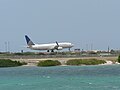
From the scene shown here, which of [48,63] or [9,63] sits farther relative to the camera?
[9,63]

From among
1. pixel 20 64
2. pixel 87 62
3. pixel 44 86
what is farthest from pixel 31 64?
pixel 44 86

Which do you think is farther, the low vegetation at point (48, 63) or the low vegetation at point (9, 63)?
the low vegetation at point (9, 63)

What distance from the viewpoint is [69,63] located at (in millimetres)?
141750

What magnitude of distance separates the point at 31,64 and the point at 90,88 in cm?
7568

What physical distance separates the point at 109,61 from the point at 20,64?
2560cm

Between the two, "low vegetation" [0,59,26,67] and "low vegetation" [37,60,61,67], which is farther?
"low vegetation" [0,59,26,67]

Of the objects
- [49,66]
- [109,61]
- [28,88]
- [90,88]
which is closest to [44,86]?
[28,88]

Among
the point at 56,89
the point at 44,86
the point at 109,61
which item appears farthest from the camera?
the point at 109,61

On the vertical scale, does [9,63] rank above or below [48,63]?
above

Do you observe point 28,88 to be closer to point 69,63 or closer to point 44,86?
point 44,86

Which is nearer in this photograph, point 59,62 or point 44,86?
point 44,86

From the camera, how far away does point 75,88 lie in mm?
68750

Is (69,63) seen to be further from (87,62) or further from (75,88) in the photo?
(75,88)

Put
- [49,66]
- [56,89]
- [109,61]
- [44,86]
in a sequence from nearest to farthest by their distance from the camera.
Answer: [56,89] → [44,86] → [49,66] → [109,61]
